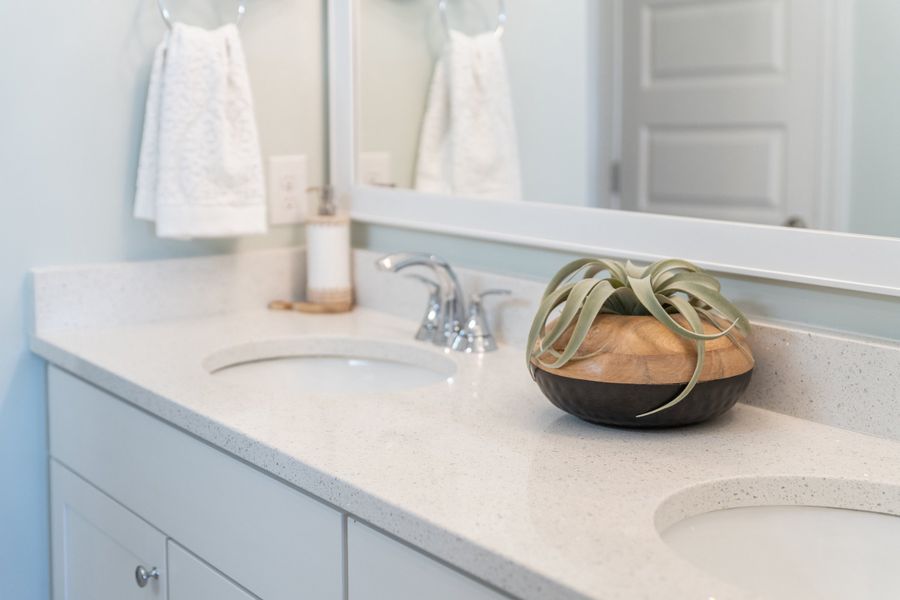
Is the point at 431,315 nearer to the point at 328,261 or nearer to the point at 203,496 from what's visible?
the point at 328,261

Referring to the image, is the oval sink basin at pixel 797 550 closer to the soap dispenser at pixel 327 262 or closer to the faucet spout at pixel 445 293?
the faucet spout at pixel 445 293

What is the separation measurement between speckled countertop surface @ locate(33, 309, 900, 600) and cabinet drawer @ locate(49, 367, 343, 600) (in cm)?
4

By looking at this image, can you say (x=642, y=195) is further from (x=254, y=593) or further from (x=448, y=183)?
(x=254, y=593)

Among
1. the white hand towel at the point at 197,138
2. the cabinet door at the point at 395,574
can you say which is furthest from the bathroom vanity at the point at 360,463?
the white hand towel at the point at 197,138

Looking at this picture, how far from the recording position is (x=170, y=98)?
5.37 feet

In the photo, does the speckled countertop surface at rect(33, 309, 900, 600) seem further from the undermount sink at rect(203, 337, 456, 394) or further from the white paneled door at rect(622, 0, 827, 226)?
the white paneled door at rect(622, 0, 827, 226)

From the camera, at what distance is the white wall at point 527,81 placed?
4.62 feet

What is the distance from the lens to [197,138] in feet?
5.46

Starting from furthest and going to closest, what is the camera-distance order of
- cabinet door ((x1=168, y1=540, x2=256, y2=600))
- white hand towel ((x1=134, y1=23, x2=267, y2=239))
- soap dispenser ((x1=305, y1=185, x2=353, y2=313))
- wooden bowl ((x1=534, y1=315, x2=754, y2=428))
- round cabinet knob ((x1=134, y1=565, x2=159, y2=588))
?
1. soap dispenser ((x1=305, y1=185, x2=353, y2=313))
2. white hand towel ((x1=134, y1=23, x2=267, y2=239))
3. round cabinet knob ((x1=134, y1=565, x2=159, y2=588))
4. cabinet door ((x1=168, y1=540, x2=256, y2=600))
5. wooden bowl ((x1=534, y1=315, x2=754, y2=428))

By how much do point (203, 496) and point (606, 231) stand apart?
1.99 feet

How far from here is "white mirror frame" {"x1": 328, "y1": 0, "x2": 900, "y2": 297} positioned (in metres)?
1.15

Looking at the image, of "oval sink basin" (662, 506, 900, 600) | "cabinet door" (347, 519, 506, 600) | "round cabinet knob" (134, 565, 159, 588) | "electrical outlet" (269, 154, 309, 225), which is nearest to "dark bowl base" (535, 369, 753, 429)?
"oval sink basin" (662, 506, 900, 600)

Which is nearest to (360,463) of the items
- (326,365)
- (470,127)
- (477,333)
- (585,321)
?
(585,321)

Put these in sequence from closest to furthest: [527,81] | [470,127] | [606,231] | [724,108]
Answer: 1. [724,108]
2. [606,231]
3. [527,81]
4. [470,127]
